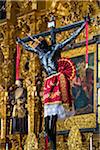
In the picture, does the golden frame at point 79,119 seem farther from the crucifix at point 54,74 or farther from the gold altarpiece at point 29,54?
the crucifix at point 54,74

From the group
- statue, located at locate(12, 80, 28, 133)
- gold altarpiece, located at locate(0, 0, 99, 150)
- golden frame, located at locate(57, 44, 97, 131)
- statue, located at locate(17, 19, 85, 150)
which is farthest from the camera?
statue, located at locate(12, 80, 28, 133)

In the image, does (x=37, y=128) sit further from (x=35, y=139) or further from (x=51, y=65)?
(x=51, y=65)

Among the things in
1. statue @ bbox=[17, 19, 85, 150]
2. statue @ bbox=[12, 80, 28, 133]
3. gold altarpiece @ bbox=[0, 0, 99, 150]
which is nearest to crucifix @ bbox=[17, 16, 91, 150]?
statue @ bbox=[17, 19, 85, 150]

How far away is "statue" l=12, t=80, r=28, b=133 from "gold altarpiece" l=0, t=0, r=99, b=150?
14cm

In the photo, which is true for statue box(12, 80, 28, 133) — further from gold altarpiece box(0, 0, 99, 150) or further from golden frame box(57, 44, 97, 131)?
golden frame box(57, 44, 97, 131)

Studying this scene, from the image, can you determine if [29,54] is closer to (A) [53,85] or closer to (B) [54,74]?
(B) [54,74]

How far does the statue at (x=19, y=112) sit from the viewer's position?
1123cm

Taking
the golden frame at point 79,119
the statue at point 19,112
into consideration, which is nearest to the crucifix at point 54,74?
the golden frame at point 79,119

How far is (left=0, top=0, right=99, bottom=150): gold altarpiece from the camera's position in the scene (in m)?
10.6

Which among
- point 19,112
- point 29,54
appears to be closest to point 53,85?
point 19,112

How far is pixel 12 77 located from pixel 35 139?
225 centimetres

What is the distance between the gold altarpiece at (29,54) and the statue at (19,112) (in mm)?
136

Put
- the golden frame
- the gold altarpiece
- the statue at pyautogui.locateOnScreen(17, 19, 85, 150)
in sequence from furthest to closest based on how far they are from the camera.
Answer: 1. the gold altarpiece
2. the golden frame
3. the statue at pyautogui.locateOnScreen(17, 19, 85, 150)

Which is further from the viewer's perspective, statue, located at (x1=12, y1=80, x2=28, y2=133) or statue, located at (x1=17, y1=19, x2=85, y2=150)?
statue, located at (x1=12, y1=80, x2=28, y2=133)
